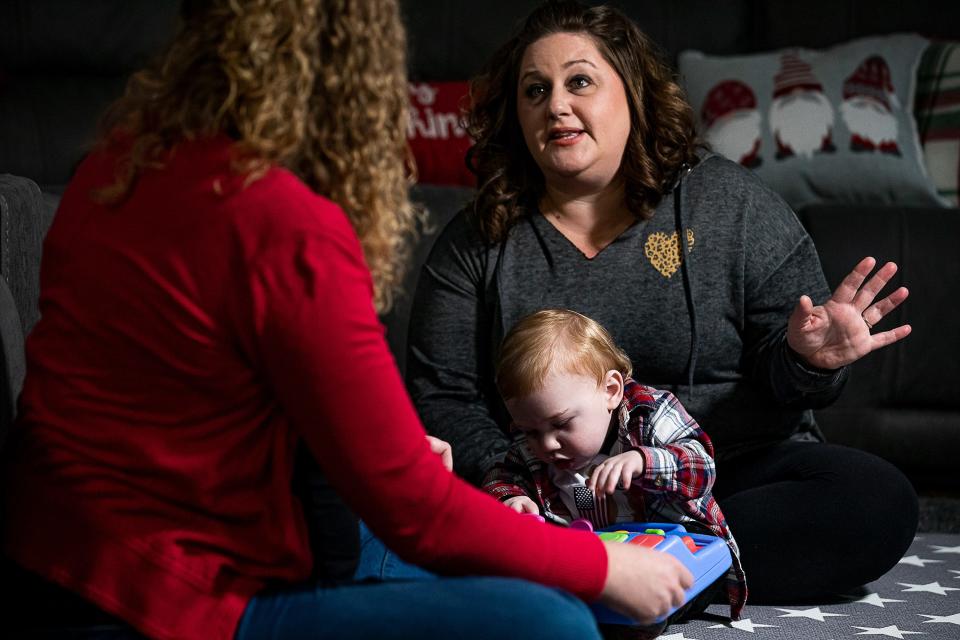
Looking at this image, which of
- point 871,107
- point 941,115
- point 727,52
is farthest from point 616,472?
point 727,52

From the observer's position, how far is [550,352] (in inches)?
57.2

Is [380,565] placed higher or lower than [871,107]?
lower

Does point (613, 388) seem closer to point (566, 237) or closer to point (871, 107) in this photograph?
point (566, 237)

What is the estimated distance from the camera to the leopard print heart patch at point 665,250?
5.53 ft

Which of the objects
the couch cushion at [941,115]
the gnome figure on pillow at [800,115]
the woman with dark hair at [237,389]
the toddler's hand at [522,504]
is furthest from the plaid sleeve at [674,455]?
the couch cushion at [941,115]

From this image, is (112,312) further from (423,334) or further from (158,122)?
(423,334)

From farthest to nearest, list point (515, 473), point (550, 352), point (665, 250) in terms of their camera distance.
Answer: point (665, 250) < point (515, 473) < point (550, 352)

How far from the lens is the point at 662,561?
972mm

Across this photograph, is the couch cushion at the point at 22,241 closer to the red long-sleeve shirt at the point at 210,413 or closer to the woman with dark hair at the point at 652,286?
the red long-sleeve shirt at the point at 210,413

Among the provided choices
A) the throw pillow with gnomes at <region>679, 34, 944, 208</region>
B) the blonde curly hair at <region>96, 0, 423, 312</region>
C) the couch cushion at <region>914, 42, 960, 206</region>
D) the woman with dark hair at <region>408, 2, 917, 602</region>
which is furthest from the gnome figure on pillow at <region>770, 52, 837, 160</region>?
the blonde curly hair at <region>96, 0, 423, 312</region>

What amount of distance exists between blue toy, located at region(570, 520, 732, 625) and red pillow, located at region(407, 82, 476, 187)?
140 centimetres

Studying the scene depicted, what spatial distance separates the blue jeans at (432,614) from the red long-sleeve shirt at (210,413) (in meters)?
0.02

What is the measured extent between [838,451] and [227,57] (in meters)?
1.15

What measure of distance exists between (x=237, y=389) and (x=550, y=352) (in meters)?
0.64
